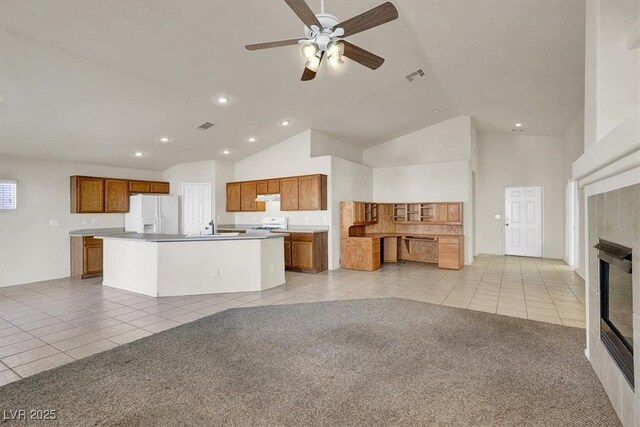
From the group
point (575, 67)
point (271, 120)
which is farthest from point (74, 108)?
point (575, 67)

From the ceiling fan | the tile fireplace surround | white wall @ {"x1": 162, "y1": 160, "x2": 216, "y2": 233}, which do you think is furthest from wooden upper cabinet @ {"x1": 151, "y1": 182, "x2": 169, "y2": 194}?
the tile fireplace surround

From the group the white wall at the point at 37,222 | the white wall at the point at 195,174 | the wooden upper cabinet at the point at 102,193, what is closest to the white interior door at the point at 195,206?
the white wall at the point at 195,174

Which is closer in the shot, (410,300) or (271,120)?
(410,300)

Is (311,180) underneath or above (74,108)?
underneath

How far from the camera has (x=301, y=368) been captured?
101 inches

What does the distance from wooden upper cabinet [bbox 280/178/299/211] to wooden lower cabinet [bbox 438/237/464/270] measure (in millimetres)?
3364

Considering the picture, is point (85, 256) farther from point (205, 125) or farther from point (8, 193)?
point (205, 125)

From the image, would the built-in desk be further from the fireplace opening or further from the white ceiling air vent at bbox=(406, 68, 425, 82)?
the fireplace opening

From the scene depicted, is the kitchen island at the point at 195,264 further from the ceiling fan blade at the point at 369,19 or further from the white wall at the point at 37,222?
the ceiling fan blade at the point at 369,19

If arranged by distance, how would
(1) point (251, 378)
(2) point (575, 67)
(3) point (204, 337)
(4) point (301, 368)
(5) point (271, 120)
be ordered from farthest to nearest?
(5) point (271, 120)
(2) point (575, 67)
(3) point (204, 337)
(4) point (301, 368)
(1) point (251, 378)

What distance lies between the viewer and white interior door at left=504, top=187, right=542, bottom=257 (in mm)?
8258

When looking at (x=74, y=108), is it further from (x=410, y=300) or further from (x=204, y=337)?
(x=410, y=300)

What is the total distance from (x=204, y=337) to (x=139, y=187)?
5766 mm

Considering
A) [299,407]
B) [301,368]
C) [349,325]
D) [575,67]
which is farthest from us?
[575,67]
